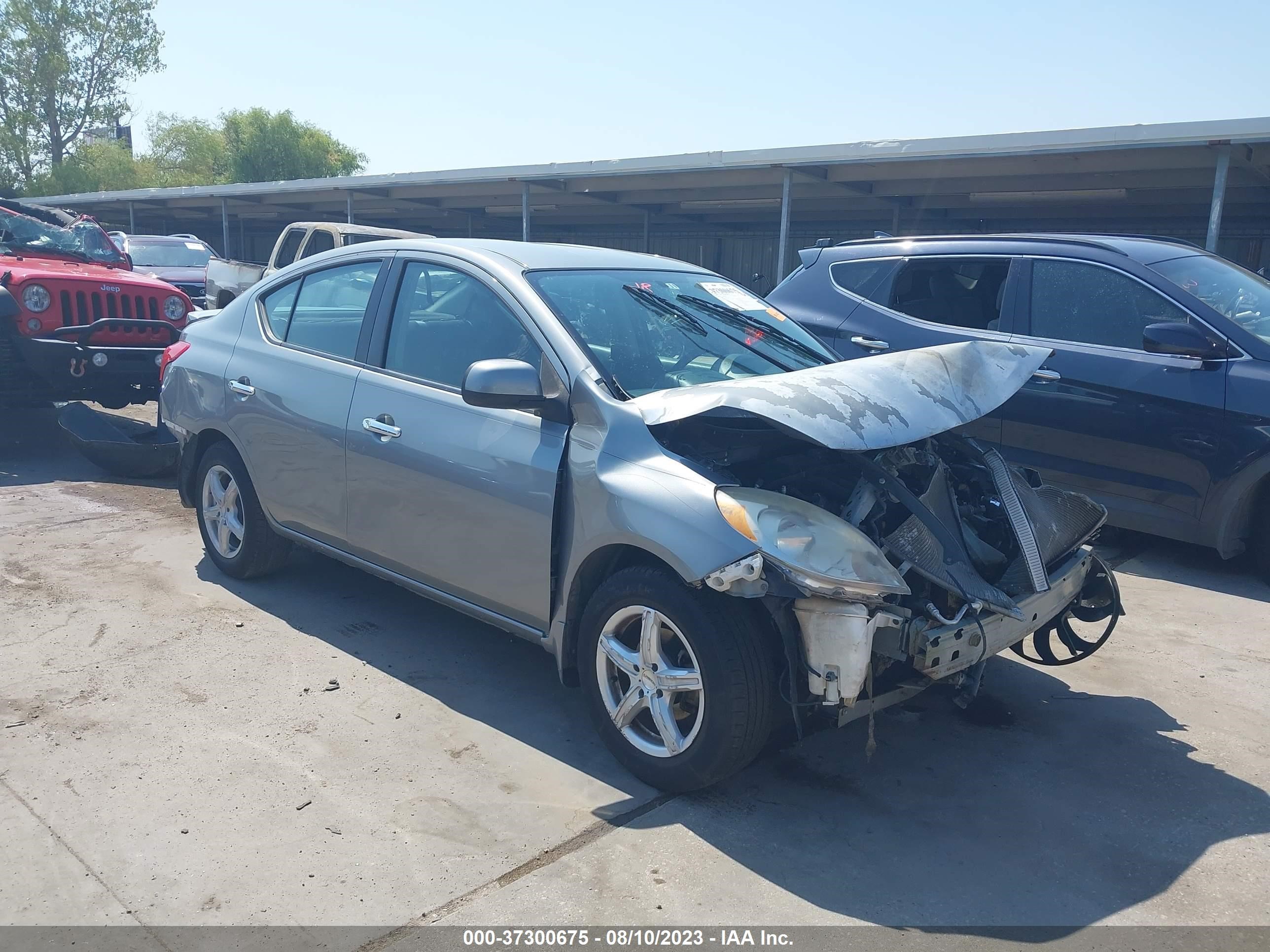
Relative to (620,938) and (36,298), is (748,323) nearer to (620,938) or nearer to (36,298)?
(620,938)

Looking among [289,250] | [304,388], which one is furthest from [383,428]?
[289,250]

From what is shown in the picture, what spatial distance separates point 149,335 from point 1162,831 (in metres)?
8.51

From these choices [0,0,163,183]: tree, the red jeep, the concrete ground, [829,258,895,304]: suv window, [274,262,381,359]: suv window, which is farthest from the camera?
[0,0,163,183]: tree

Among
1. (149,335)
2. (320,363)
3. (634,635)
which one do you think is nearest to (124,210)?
(149,335)

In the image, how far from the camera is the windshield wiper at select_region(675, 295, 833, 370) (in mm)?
4441

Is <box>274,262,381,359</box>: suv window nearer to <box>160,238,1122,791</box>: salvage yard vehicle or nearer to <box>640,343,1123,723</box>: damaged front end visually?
<box>160,238,1122,791</box>: salvage yard vehicle

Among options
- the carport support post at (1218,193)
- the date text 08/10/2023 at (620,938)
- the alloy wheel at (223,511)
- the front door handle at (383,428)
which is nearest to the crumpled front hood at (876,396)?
the front door handle at (383,428)

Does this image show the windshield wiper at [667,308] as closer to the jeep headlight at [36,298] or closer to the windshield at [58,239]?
the jeep headlight at [36,298]

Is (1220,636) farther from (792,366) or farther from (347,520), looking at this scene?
(347,520)

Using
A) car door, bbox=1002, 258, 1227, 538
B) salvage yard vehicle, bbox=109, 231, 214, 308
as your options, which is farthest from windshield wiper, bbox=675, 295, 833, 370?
salvage yard vehicle, bbox=109, 231, 214, 308

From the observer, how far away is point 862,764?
3596 mm

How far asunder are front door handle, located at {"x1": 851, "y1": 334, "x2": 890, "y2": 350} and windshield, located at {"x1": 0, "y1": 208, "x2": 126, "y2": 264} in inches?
296

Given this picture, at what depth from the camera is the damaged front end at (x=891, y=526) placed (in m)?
2.99

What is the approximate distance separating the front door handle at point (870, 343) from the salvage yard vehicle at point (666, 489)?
7.27 ft
